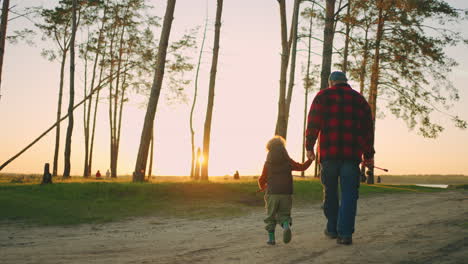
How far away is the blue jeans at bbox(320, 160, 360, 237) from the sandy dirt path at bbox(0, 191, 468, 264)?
311mm

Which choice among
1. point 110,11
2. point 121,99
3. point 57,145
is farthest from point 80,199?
point 110,11

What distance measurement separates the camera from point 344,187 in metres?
6.76

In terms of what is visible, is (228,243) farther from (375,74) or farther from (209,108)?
(375,74)

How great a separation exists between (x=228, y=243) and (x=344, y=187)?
2.32 meters

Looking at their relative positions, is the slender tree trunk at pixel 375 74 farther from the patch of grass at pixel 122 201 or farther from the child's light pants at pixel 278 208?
the child's light pants at pixel 278 208

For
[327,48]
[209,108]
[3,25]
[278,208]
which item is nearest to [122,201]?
[278,208]

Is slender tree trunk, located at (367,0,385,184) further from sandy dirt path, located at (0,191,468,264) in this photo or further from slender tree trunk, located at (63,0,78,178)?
slender tree trunk, located at (63,0,78,178)

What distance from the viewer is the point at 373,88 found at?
88.8ft

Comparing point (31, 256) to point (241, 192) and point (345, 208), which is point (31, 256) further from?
point (241, 192)

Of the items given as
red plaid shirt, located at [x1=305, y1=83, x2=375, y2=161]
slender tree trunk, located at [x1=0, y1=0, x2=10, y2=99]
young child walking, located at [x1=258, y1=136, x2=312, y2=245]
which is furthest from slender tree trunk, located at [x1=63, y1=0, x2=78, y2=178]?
red plaid shirt, located at [x1=305, y1=83, x2=375, y2=161]

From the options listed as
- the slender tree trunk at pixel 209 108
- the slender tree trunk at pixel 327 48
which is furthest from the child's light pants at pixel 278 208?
the slender tree trunk at pixel 209 108

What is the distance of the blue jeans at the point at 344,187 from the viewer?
668 cm

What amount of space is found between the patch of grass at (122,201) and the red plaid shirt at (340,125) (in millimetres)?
6584

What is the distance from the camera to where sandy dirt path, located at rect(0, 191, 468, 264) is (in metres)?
5.97
